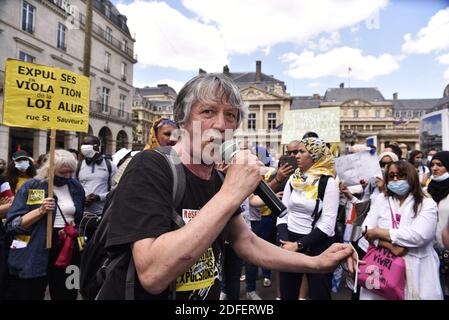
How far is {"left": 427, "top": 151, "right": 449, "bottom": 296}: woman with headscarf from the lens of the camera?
10.5ft

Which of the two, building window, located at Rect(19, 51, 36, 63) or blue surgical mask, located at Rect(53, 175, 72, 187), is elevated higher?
building window, located at Rect(19, 51, 36, 63)

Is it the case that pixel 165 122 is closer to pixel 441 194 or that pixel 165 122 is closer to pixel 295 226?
pixel 295 226

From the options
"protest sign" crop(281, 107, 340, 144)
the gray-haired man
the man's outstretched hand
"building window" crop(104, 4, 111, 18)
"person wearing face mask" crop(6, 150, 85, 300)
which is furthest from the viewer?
"building window" crop(104, 4, 111, 18)

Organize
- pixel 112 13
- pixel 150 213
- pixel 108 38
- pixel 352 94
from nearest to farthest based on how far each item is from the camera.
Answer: pixel 150 213, pixel 108 38, pixel 112 13, pixel 352 94

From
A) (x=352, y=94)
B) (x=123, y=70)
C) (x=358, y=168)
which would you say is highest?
(x=352, y=94)

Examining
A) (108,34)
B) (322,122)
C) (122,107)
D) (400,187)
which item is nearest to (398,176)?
(400,187)

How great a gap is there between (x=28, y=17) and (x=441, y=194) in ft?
75.4

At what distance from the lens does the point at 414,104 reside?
88.2 meters

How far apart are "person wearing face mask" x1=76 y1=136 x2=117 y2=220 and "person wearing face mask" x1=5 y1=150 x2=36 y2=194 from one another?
0.68 meters

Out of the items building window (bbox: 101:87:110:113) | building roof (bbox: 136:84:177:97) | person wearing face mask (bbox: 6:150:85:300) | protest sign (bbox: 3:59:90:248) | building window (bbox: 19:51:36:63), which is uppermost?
building roof (bbox: 136:84:177:97)

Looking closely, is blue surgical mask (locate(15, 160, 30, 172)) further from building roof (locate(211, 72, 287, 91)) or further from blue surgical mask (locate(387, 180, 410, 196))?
building roof (locate(211, 72, 287, 91))

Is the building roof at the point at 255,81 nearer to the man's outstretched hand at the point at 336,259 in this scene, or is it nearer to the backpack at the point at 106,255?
the man's outstretched hand at the point at 336,259

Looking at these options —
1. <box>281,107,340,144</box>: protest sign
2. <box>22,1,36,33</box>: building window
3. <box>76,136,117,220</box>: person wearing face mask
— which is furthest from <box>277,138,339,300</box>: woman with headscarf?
<box>22,1,36,33</box>: building window
